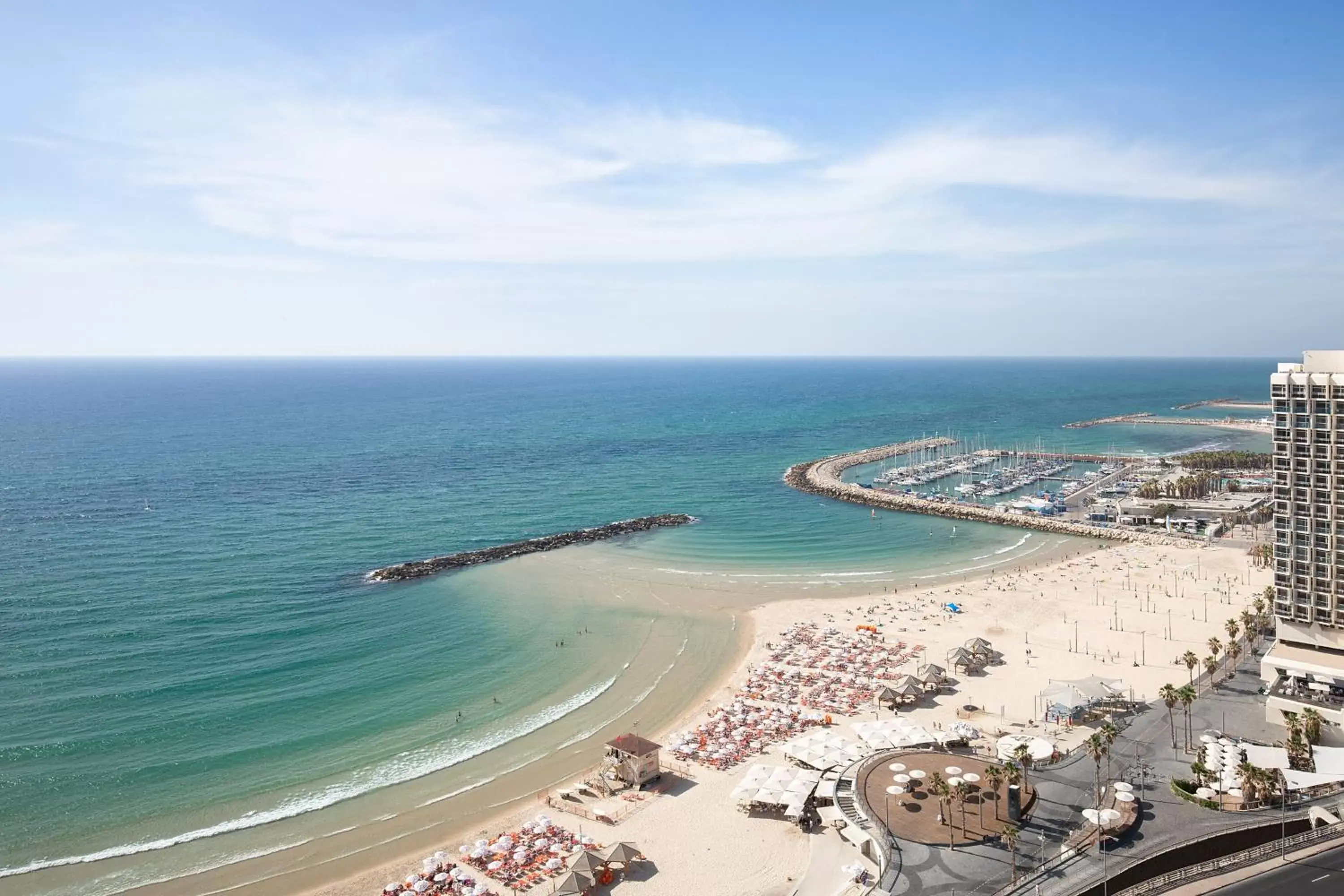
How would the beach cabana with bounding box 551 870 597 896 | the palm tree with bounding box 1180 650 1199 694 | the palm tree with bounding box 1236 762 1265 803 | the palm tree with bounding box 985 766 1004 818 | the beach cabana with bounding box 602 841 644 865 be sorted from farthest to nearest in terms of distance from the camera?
the palm tree with bounding box 1180 650 1199 694, the beach cabana with bounding box 602 841 644 865, the palm tree with bounding box 985 766 1004 818, the palm tree with bounding box 1236 762 1265 803, the beach cabana with bounding box 551 870 597 896

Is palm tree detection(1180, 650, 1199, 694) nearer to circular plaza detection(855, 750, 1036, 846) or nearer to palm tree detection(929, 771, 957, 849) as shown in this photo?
circular plaza detection(855, 750, 1036, 846)

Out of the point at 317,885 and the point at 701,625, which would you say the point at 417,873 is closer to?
the point at 317,885

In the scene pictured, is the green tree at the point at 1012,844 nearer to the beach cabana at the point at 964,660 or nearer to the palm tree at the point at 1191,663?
the palm tree at the point at 1191,663

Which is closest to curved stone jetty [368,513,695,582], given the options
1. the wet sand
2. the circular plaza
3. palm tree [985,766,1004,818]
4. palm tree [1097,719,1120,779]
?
the wet sand

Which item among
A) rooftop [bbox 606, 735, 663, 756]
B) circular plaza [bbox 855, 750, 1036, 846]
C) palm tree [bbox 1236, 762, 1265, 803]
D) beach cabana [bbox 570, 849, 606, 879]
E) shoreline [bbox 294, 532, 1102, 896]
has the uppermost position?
palm tree [bbox 1236, 762, 1265, 803]

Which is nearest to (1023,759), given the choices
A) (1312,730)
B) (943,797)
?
(943,797)

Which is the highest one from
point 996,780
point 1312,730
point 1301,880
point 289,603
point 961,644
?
point 289,603

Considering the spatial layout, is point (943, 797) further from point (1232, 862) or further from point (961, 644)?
point (961, 644)
